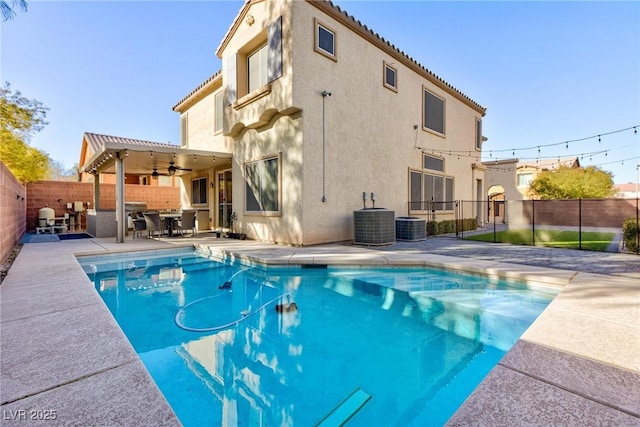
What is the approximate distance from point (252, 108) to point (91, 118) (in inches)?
796

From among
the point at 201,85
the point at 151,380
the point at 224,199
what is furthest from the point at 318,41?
the point at 151,380

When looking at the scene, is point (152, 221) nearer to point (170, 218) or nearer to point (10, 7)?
point (170, 218)

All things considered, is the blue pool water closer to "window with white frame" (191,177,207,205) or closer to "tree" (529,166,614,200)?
"window with white frame" (191,177,207,205)

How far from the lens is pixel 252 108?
952cm

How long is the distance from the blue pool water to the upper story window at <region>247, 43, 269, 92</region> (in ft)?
21.4

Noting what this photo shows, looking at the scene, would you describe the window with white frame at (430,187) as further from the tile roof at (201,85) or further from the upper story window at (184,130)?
the upper story window at (184,130)

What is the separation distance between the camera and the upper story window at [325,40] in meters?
8.53

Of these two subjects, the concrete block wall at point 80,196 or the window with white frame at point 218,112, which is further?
the concrete block wall at point 80,196

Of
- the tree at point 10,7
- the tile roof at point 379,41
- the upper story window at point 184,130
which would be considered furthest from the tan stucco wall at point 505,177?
the tree at point 10,7

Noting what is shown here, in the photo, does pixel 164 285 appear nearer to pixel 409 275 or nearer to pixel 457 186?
pixel 409 275

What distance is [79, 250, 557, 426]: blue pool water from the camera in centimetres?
236

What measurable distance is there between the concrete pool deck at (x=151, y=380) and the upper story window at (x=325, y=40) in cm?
785

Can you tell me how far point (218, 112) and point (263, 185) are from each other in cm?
502

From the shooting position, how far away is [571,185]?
62.9ft
